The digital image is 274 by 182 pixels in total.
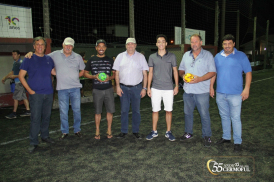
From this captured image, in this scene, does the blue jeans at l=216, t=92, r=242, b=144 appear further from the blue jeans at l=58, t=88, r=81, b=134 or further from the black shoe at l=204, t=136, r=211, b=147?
the blue jeans at l=58, t=88, r=81, b=134

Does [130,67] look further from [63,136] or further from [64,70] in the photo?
[63,136]

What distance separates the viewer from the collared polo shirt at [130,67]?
16.0ft

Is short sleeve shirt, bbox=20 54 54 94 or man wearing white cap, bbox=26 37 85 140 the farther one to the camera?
man wearing white cap, bbox=26 37 85 140

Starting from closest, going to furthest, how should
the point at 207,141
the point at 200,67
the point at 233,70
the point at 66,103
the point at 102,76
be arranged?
1. the point at 233,70
2. the point at 200,67
3. the point at 207,141
4. the point at 102,76
5. the point at 66,103

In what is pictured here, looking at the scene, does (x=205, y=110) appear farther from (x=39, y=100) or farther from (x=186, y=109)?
(x=39, y=100)

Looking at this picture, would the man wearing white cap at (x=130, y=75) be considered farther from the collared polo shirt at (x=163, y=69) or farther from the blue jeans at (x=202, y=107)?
Answer: the blue jeans at (x=202, y=107)

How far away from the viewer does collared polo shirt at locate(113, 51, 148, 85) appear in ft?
16.0

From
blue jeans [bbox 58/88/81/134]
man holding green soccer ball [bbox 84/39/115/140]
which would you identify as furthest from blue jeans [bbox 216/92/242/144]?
blue jeans [bbox 58/88/81/134]

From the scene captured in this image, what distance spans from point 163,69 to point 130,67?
2.36ft

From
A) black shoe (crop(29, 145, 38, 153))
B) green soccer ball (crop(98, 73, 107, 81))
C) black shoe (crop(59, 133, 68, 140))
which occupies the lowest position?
black shoe (crop(29, 145, 38, 153))

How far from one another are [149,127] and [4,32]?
6684mm

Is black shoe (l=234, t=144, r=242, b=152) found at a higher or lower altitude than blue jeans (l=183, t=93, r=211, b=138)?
lower

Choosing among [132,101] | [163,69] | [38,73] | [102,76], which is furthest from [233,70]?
[38,73]

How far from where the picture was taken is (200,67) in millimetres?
4461
